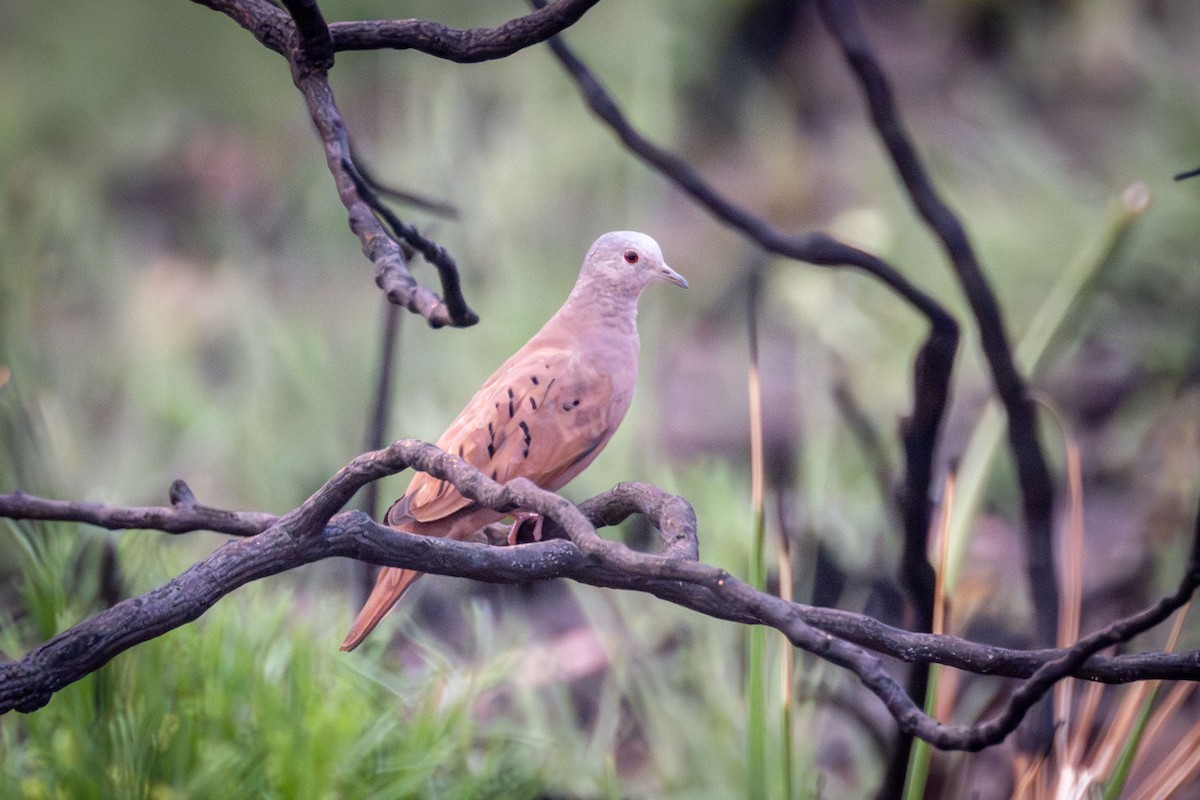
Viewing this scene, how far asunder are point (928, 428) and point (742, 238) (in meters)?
0.44

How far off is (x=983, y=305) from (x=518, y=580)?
498mm

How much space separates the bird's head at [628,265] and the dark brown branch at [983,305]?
298mm

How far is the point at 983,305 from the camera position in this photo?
30.4 inches

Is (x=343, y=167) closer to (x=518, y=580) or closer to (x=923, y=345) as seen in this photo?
(x=518, y=580)

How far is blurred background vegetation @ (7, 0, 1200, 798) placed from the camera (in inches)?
37.4

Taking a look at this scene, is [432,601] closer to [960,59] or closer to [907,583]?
[907,583]

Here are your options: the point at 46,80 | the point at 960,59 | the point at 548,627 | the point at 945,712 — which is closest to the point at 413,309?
the point at 945,712

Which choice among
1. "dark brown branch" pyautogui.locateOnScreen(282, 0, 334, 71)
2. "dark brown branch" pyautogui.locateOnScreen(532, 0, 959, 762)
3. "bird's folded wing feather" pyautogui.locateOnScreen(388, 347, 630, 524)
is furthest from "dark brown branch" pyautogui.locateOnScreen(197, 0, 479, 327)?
"dark brown branch" pyautogui.locateOnScreen(532, 0, 959, 762)

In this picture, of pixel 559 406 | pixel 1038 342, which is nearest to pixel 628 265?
pixel 559 406

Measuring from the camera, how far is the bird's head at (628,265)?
548 mm

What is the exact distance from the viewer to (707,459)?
1.09m

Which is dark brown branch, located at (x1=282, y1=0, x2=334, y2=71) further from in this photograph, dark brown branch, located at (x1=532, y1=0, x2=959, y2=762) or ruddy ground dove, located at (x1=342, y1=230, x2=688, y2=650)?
dark brown branch, located at (x1=532, y1=0, x2=959, y2=762)

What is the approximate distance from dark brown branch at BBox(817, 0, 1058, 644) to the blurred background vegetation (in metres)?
0.12

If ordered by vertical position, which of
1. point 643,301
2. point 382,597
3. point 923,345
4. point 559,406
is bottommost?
point 382,597
